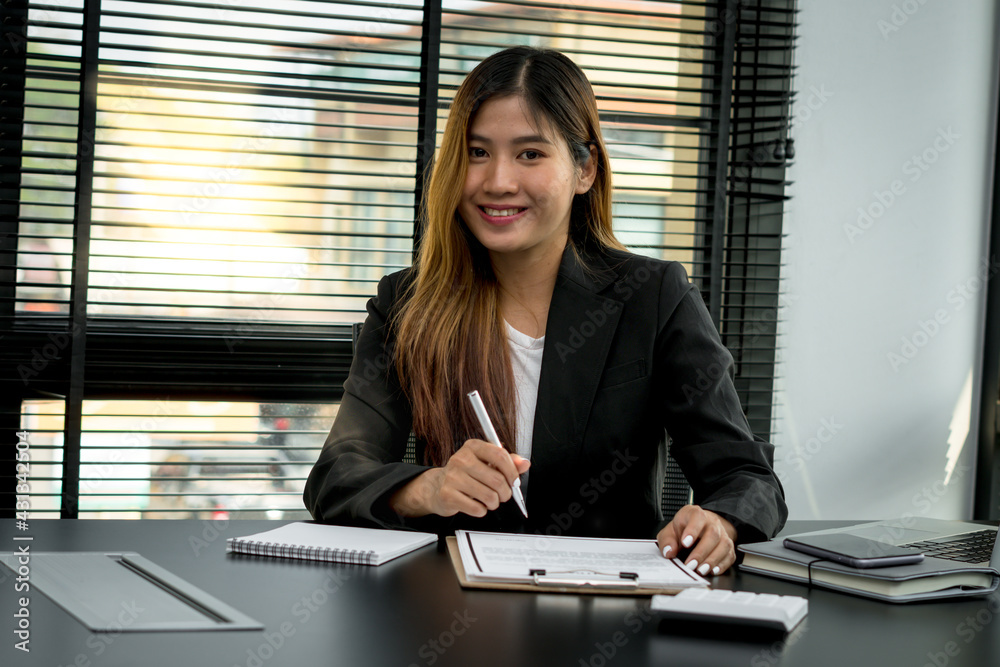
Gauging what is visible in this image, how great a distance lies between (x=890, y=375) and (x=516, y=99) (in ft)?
6.71

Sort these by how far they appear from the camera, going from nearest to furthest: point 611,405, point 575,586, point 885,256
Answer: point 575,586, point 611,405, point 885,256

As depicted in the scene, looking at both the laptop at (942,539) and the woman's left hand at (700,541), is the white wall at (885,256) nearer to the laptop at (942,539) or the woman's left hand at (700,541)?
the laptop at (942,539)

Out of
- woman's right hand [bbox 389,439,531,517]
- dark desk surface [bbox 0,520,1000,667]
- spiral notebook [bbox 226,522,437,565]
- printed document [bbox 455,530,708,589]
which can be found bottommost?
dark desk surface [bbox 0,520,1000,667]

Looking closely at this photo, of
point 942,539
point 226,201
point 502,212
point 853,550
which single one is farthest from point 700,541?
point 226,201

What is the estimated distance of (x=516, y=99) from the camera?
1.67 metres

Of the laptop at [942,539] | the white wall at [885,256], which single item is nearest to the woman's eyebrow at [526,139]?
the laptop at [942,539]

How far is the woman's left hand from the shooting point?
115 centimetres

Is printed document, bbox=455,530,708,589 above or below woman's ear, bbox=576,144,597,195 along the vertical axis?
below

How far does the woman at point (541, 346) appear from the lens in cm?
161

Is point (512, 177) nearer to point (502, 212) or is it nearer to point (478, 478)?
point (502, 212)

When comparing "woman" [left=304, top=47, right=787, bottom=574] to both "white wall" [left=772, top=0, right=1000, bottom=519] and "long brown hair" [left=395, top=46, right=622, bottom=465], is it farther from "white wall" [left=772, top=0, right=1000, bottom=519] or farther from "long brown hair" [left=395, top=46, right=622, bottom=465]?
"white wall" [left=772, top=0, right=1000, bottom=519]

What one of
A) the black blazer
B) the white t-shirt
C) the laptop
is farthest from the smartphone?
the white t-shirt

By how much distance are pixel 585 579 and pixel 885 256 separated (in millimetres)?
2462

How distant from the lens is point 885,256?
3.08 meters
